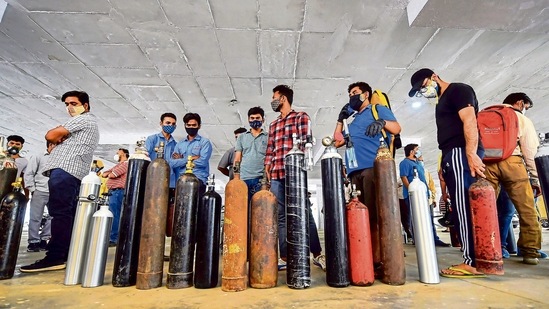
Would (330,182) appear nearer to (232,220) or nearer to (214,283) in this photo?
(232,220)

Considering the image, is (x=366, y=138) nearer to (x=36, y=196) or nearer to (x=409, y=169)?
(x=409, y=169)

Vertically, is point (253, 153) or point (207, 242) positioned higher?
point (253, 153)

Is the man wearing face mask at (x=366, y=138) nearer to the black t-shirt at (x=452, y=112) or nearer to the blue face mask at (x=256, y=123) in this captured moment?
the black t-shirt at (x=452, y=112)

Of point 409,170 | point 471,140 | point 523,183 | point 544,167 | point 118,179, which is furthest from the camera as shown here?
point 409,170

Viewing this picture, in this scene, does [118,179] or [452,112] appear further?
[118,179]

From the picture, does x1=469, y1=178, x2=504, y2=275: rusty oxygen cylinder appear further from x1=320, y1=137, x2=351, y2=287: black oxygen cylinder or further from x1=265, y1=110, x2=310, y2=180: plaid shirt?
x1=265, y1=110, x2=310, y2=180: plaid shirt

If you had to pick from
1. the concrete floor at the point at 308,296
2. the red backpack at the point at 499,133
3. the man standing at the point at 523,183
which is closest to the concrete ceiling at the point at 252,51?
the red backpack at the point at 499,133

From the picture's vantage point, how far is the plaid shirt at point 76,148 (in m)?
2.36

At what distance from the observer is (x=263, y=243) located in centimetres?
161

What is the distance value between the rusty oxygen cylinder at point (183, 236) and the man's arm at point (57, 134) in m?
1.31

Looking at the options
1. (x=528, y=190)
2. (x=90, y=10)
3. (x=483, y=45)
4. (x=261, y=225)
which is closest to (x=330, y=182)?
(x=261, y=225)

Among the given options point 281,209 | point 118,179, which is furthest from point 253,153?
point 118,179

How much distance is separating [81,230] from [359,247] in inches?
67.2

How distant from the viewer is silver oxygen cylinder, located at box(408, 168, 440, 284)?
5.58 feet
